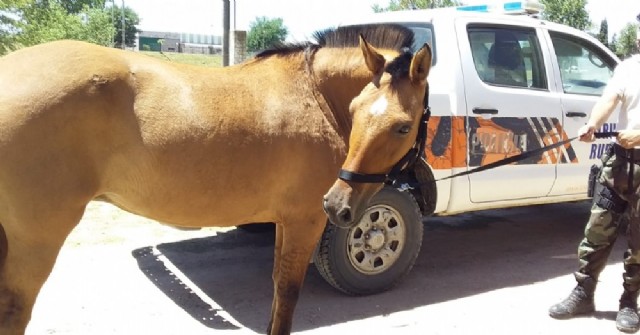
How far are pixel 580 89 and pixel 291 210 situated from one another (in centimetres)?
369

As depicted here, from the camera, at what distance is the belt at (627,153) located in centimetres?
380

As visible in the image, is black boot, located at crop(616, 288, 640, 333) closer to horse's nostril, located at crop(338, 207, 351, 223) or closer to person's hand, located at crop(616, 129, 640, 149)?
person's hand, located at crop(616, 129, 640, 149)

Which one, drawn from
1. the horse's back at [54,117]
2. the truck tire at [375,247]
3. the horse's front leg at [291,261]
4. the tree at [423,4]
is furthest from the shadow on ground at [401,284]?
the tree at [423,4]

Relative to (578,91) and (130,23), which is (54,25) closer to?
(578,91)

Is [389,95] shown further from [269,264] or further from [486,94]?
[269,264]

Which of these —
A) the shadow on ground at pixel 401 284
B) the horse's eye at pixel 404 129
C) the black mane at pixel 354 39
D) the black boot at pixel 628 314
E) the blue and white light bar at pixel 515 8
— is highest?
the blue and white light bar at pixel 515 8

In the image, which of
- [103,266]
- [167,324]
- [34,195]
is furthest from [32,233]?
[103,266]

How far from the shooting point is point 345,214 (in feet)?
8.79

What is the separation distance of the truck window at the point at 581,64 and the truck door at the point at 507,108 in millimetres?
309

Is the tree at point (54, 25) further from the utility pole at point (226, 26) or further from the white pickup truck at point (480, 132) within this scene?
the white pickup truck at point (480, 132)

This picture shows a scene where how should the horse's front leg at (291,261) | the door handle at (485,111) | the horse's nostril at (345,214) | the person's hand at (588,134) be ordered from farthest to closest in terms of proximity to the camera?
the door handle at (485,111) < the person's hand at (588,134) < the horse's front leg at (291,261) < the horse's nostril at (345,214)

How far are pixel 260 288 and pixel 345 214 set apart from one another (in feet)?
7.25

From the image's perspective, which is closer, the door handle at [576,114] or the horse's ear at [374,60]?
the horse's ear at [374,60]

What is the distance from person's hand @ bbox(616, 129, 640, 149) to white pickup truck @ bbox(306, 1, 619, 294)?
118 centimetres
